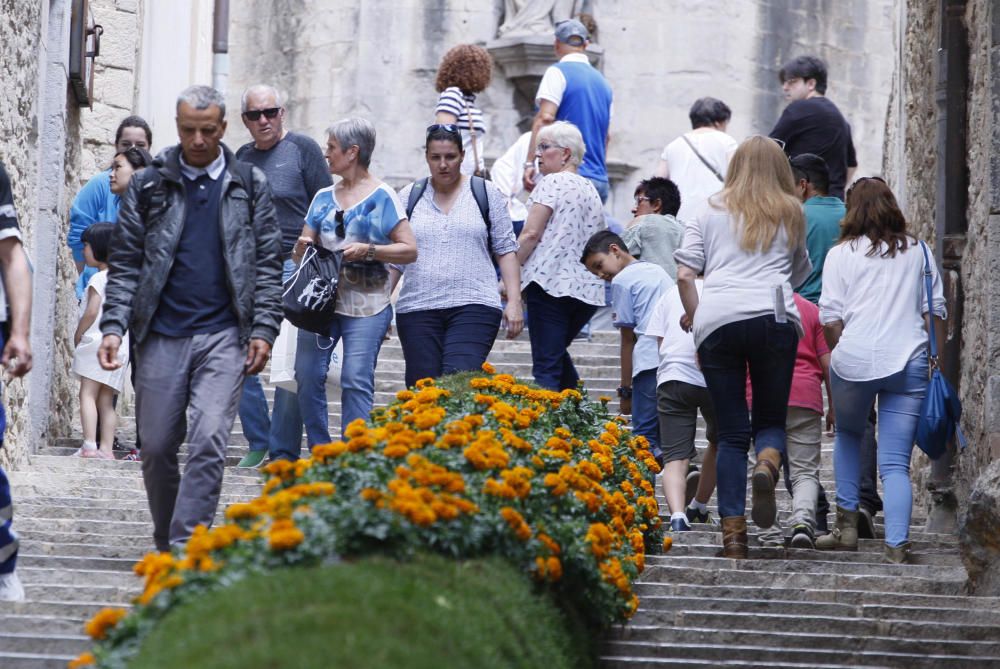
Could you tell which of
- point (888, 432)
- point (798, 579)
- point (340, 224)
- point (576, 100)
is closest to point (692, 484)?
point (888, 432)

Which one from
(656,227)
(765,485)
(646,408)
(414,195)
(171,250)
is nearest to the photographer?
(171,250)

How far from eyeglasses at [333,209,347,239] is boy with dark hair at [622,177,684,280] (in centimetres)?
216

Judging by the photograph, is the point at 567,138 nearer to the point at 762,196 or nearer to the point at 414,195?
the point at 414,195

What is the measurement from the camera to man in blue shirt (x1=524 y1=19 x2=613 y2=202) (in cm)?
1368

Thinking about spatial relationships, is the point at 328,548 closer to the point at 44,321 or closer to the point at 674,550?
the point at 674,550

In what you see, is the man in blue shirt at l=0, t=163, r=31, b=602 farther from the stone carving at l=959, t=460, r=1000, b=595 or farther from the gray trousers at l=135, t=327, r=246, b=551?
the stone carving at l=959, t=460, r=1000, b=595

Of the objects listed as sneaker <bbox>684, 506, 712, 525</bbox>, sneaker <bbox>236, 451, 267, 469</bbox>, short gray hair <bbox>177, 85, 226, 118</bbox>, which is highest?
short gray hair <bbox>177, 85, 226, 118</bbox>

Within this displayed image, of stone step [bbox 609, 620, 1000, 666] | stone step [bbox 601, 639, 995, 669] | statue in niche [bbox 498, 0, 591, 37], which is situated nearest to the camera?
stone step [bbox 601, 639, 995, 669]

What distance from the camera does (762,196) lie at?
837 cm

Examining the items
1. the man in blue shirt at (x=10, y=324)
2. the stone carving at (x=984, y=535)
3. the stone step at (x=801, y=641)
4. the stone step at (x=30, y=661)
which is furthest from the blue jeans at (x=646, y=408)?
the stone step at (x=30, y=661)

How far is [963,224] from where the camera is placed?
33.0 feet

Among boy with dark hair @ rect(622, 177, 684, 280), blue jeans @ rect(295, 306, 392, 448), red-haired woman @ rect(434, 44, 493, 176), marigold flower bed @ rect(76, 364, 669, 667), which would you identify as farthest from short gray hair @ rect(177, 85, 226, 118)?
red-haired woman @ rect(434, 44, 493, 176)

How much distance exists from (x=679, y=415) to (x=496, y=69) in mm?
11594

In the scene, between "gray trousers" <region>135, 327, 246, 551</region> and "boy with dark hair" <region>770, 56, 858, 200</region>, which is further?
"boy with dark hair" <region>770, 56, 858, 200</region>
